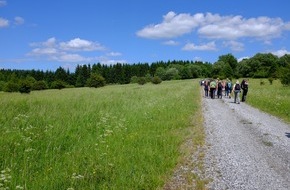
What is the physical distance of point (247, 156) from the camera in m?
9.97

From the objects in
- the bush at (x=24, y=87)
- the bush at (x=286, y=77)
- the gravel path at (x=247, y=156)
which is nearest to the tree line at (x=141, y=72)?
the bush at (x=24, y=87)

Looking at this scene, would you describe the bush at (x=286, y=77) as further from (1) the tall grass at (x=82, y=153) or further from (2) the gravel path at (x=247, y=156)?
(1) the tall grass at (x=82, y=153)

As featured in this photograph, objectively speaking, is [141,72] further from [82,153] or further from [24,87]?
[82,153]

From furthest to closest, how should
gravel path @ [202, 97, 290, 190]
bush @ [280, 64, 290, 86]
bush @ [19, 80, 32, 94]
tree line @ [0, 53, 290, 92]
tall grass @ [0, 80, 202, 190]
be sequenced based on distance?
1. tree line @ [0, 53, 290, 92]
2. bush @ [19, 80, 32, 94]
3. bush @ [280, 64, 290, 86]
4. gravel path @ [202, 97, 290, 190]
5. tall grass @ [0, 80, 202, 190]

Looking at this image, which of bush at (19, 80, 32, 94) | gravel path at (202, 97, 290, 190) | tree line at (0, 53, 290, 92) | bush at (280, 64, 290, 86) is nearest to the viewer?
gravel path at (202, 97, 290, 190)

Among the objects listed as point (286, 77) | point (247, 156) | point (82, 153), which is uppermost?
point (286, 77)

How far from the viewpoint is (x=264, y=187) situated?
731 centimetres

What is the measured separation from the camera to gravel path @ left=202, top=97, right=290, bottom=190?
771 centimetres

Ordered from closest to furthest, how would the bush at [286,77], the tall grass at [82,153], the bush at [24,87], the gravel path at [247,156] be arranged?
1. the tall grass at [82,153]
2. the gravel path at [247,156]
3. the bush at [286,77]
4. the bush at [24,87]

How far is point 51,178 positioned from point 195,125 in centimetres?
993

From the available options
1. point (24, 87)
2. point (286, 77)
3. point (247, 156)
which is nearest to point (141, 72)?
point (24, 87)

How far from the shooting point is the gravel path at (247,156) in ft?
25.3

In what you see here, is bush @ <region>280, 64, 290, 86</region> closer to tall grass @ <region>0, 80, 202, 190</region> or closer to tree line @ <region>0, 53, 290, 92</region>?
tall grass @ <region>0, 80, 202, 190</region>

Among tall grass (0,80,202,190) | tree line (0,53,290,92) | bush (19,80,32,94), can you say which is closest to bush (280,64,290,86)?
tall grass (0,80,202,190)
